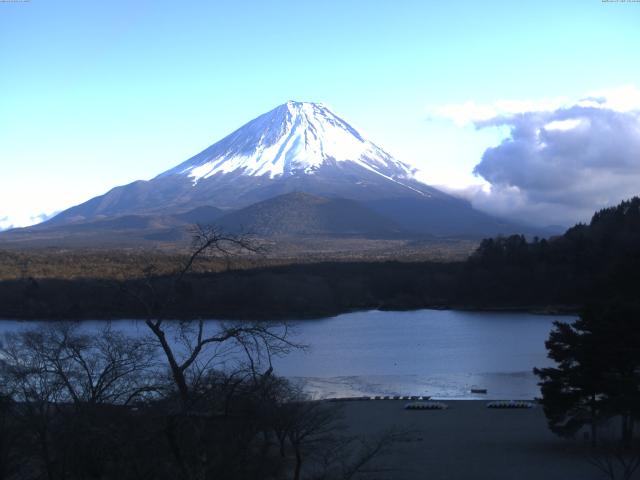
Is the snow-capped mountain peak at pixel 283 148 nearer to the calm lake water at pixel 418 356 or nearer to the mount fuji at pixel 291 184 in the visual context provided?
the mount fuji at pixel 291 184

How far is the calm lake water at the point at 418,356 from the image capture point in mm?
15500

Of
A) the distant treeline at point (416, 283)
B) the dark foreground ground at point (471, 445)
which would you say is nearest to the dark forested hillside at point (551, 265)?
the distant treeline at point (416, 283)

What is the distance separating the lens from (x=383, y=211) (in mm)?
89750

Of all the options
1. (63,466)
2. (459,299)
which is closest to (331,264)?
(459,299)

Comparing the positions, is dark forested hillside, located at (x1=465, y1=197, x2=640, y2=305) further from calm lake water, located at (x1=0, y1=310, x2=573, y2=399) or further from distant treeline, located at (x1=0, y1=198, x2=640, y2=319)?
calm lake water, located at (x1=0, y1=310, x2=573, y2=399)

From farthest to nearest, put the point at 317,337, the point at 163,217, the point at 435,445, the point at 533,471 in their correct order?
the point at 163,217 → the point at 317,337 → the point at 435,445 → the point at 533,471

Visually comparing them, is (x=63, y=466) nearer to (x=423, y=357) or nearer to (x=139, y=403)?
(x=139, y=403)

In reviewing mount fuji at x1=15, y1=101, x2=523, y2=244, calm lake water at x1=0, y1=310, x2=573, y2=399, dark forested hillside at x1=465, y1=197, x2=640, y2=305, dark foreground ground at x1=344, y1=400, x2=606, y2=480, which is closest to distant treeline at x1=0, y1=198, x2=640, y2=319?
dark forested hillside at x1=465, y1=197, x2=640, y2=305

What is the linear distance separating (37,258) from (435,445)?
36.1 metres

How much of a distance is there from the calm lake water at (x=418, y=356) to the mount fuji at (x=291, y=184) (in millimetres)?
55387

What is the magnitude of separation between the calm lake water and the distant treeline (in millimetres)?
1929

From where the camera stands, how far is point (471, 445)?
33.6ft

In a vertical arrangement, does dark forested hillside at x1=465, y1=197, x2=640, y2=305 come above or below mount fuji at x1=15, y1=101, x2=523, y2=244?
below

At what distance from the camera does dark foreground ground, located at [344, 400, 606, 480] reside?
343 inches
